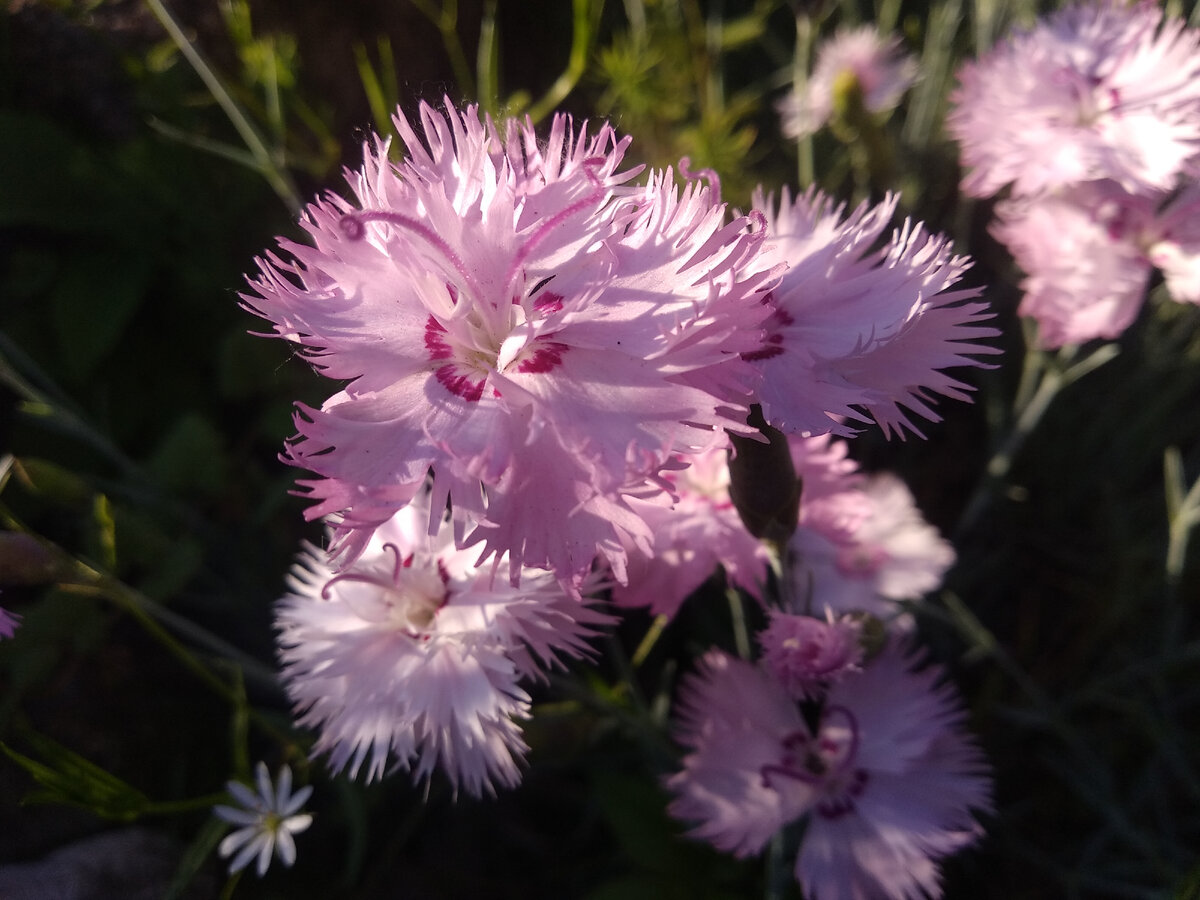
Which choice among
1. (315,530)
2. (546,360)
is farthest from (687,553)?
(315,530)

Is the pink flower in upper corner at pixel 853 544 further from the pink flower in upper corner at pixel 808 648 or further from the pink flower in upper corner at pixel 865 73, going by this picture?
the pink flower in upper corner at pixel 865 73

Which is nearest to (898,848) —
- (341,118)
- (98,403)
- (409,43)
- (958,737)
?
(958,737)

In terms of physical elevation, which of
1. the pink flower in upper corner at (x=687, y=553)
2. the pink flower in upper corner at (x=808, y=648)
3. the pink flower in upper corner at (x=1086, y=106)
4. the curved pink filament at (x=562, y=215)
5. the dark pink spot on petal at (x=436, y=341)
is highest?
the pink flower in upper corner at (x=1086, y=106)

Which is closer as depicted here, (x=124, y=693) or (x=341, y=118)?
(x=124, y=693)

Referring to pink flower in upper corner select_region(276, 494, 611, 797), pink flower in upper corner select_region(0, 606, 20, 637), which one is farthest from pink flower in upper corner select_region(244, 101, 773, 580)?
pink flower in upper corner select_region(0, 606, 20, 637)

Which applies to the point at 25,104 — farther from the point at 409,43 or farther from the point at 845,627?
the point at 845,627

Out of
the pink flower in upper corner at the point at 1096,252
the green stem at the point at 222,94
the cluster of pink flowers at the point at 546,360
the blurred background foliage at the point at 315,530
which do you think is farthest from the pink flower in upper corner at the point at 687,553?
the green stem at the point at 222,94
